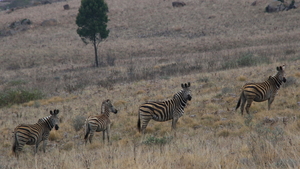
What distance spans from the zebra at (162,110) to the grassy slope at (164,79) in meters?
0.71

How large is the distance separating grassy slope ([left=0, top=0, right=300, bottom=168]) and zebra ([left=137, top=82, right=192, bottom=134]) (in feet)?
2.33

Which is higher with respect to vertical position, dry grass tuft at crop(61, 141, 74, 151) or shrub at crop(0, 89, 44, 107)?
shrub at crop(0, 89, 44, 107)

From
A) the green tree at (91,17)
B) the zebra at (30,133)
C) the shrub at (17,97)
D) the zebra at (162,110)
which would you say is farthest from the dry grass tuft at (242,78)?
the green tree at (91,17)

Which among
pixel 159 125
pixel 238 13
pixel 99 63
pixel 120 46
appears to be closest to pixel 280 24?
pixel 238 13

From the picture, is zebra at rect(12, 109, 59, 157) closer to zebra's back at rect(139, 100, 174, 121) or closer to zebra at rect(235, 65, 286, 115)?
zebra's back at rect(139, 100, 174, 121)

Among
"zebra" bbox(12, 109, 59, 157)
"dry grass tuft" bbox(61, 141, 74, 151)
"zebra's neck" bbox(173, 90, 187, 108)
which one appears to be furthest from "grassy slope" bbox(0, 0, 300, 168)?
"zebra's neck" bbox(173, 90, 187, 108)

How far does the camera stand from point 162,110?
501 inches

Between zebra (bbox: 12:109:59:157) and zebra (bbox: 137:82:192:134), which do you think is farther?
zebra (bbox: 137:82:192:134)

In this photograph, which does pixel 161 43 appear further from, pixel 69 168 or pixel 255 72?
pixel 69 168

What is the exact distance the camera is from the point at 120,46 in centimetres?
5850

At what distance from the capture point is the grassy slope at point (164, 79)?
7.98 m

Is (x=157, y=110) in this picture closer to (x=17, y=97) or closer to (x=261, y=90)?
(x=261, y=90)

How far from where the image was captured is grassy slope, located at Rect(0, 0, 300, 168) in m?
7.98

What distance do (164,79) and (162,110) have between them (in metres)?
14.0
